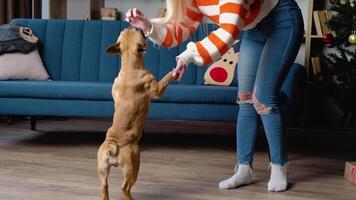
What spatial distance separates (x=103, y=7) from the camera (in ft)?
13.1

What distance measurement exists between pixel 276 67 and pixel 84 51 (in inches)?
71.7

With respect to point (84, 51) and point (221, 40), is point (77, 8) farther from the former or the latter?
point (221, 40)

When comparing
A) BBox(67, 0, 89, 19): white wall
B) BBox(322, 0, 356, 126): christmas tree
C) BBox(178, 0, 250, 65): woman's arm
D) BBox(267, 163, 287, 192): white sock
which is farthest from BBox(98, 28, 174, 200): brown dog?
BBox(67, 0, 89, 19): white wall

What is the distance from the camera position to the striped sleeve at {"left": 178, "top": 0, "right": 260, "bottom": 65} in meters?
1.43

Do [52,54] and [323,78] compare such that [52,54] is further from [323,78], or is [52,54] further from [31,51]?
[323,78]

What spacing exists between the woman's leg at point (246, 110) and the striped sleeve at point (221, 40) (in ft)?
1.21

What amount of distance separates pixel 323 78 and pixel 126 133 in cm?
230

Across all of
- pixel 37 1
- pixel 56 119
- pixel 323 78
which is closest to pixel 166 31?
pixel 323 78

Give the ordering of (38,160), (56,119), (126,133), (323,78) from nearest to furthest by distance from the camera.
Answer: (126,133), (38,160), (323,78), (56,119)

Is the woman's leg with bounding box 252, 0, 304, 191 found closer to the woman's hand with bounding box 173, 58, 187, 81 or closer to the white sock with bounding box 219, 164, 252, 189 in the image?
the white sock with bounding box 219, 164, 252, 189

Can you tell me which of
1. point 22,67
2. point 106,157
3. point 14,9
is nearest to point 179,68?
point 106,157

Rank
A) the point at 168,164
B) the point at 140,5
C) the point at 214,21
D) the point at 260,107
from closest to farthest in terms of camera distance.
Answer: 1. the point at 214,21
2. the point at 260,107
3. the point at 168,164
4. the point at 140,5

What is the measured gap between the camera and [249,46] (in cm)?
185

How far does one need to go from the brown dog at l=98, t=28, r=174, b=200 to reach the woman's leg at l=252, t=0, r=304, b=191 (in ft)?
1.59
